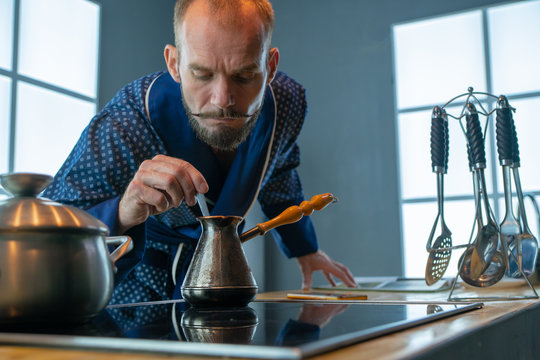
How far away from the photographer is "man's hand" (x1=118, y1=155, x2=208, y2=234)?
2.24 ft

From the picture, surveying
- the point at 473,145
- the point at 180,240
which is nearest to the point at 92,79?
the point at 180,240

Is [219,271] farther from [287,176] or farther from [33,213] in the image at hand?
[287,176]

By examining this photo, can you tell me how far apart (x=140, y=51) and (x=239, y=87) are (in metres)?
2.61

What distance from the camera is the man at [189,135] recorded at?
3.42 ft

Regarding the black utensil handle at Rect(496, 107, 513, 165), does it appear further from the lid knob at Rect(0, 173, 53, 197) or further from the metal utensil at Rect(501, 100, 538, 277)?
the lid knob at Rect(0, 173, 53, 197)

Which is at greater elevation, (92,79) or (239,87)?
(92,79)

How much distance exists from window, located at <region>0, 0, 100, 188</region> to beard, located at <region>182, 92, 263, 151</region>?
1.81m

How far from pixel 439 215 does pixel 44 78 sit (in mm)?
2556

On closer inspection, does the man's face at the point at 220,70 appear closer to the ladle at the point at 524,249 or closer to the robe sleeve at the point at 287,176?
the robe sleeve at the point at 287,176

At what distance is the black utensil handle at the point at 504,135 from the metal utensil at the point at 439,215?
8cm

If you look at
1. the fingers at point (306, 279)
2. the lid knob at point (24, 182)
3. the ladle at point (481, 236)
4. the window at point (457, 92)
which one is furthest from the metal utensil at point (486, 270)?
the window at point (457, 92)

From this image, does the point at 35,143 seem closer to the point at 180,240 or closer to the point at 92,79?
the point at 92,79

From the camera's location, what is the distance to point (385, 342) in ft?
1.15

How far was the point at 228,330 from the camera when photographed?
0.39m
